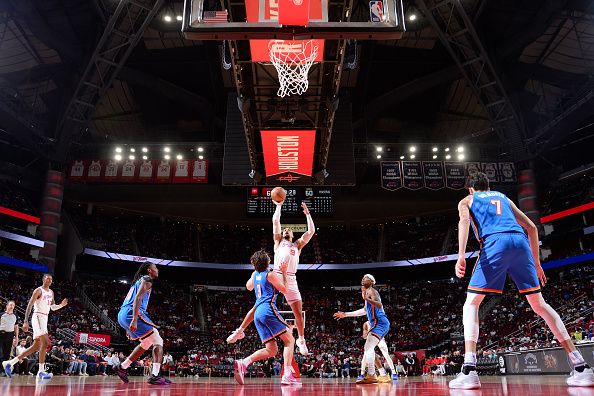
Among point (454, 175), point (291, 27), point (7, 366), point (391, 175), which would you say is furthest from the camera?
point (391, 175)

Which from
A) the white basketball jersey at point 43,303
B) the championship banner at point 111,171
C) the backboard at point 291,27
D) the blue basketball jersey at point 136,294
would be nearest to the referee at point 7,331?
the white basketball jersey at point 43,303

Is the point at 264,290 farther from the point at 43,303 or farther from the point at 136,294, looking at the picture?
the point at 43,303

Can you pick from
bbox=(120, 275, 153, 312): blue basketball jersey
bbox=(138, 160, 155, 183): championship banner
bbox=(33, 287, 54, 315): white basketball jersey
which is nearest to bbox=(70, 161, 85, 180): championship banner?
bbox=(138, 160, 155, 183): championship banner

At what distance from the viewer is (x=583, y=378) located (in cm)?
427

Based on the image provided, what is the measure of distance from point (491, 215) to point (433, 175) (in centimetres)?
1987

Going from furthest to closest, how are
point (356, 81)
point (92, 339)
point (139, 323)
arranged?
point (356, 81) < point (92, 339) < point (139, 323)

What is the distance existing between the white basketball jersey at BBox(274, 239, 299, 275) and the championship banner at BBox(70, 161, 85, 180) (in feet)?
73.7

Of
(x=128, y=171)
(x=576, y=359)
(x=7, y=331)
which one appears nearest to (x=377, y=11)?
(x=576, y=359)

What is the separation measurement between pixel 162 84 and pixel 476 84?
17261 mm

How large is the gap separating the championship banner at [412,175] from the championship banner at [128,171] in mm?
14851

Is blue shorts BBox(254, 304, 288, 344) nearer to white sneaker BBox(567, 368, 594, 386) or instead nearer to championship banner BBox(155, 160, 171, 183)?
white sneaker BBox(567, 368, 594, 386)

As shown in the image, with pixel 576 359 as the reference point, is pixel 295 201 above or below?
above

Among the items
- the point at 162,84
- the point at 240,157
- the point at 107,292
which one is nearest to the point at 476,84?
the point at 240,157

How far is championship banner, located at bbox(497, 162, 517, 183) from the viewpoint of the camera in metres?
23.9
